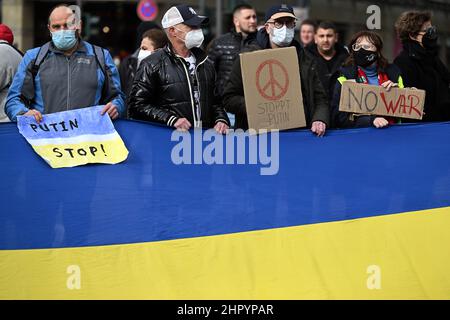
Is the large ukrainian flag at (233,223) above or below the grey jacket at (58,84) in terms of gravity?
below

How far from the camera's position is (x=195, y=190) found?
Result: 20.5 ft

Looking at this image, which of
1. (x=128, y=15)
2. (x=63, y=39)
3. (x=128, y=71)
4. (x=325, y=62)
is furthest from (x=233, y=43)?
(x=128, y=15)

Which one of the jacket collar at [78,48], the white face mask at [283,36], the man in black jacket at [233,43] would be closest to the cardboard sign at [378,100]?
the white face mask at [283,36]

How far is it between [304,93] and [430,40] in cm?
138

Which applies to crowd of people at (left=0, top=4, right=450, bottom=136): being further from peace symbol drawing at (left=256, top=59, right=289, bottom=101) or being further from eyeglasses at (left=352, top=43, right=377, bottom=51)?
peace symbol drawing at (left=256, top=59, right=289, bottom=101)

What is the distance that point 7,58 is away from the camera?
716 centimetres

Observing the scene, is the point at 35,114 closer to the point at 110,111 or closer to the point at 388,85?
the point at 110,111

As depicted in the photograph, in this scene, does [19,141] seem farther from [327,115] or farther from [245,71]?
[327,115]

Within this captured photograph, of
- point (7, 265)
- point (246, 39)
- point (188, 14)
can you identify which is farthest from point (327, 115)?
point (246, 39)

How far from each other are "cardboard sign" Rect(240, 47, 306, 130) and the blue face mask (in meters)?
1.13

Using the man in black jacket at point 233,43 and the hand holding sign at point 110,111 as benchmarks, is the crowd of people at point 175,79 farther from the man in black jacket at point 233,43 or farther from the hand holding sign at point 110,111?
the man in black jacket at point 233,43

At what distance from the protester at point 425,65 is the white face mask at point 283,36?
3.44ft

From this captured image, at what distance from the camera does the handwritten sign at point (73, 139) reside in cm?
621
